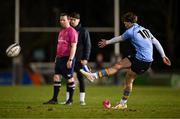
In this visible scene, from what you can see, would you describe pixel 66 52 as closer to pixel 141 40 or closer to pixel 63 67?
pixel 63 67

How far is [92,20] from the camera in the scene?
33562mm

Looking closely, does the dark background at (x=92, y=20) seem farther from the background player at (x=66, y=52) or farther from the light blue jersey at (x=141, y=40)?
the light blue jersey at (x=141, y=40)

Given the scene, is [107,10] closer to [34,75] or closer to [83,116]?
[34,75]

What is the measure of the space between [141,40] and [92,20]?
19465 mm

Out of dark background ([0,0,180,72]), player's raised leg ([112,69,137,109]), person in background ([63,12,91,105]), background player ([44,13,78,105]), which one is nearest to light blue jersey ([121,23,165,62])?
player's raised leg ([112,69,137,109])

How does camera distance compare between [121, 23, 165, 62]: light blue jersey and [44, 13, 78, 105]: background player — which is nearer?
[121, 23, 165, 62]: light blue jersey

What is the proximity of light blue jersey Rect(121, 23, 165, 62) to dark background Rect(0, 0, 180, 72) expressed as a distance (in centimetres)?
1618

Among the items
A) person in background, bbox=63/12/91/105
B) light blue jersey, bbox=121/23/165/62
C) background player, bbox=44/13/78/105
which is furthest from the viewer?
person in background, bbox=63/12/91/105

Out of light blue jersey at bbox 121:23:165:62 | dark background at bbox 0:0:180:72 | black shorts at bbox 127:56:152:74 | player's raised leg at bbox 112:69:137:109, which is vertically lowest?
dark background at bbox 0:0:180:72

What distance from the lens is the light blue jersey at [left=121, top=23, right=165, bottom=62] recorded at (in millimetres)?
14117

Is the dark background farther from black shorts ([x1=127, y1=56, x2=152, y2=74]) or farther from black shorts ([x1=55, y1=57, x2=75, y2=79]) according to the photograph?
black shorts ([x1=127, y1=56, x2=152, y2=74])

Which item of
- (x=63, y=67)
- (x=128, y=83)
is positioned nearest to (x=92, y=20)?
(x=63, y=67)

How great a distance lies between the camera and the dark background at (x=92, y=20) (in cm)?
3186

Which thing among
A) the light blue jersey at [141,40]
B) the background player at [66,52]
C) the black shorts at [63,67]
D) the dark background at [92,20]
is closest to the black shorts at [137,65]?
the light blue jersey at [141,40]
